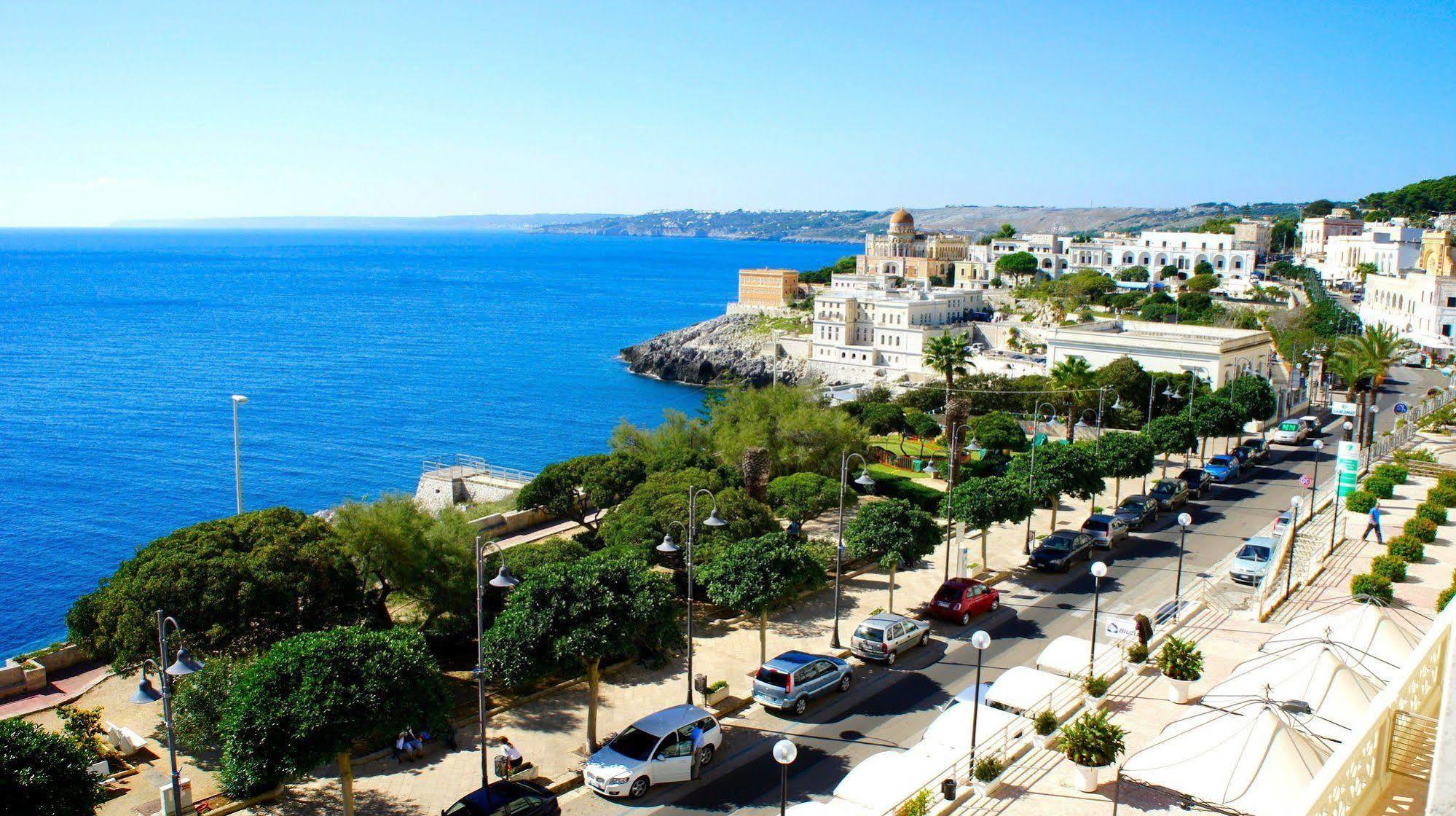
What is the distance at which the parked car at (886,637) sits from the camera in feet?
71.1

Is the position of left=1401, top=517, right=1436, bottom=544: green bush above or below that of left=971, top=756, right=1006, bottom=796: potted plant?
above

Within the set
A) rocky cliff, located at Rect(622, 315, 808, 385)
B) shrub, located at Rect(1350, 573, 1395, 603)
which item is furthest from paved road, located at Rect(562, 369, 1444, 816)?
rocky cliff, located at Rect(622, 315, 808, 385)

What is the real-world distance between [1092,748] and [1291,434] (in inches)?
1617

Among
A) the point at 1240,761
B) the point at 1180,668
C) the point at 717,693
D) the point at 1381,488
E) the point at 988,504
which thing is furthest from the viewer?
the point at 1381,488

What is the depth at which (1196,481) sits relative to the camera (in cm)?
3762

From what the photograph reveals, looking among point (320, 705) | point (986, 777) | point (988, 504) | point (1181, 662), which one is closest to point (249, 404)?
point (988, 504)

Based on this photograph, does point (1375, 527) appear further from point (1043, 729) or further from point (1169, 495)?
point (1043, 729)

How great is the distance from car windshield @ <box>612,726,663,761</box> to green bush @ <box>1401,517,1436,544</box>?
22.0 meters

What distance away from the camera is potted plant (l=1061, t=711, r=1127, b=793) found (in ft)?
47.9

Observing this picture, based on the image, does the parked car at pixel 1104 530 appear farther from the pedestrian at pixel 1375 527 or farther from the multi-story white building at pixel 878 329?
the multi-story white building at pixel 878 329

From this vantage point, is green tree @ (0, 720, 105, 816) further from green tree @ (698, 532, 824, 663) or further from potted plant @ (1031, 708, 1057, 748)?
potted plant @ (1031, 708, 1057, 748)

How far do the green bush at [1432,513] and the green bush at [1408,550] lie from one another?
3.36 metres

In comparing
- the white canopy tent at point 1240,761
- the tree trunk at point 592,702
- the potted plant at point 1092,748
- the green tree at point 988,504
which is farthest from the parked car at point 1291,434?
the tree trunk at point 592,702

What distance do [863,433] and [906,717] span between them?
25322mm
